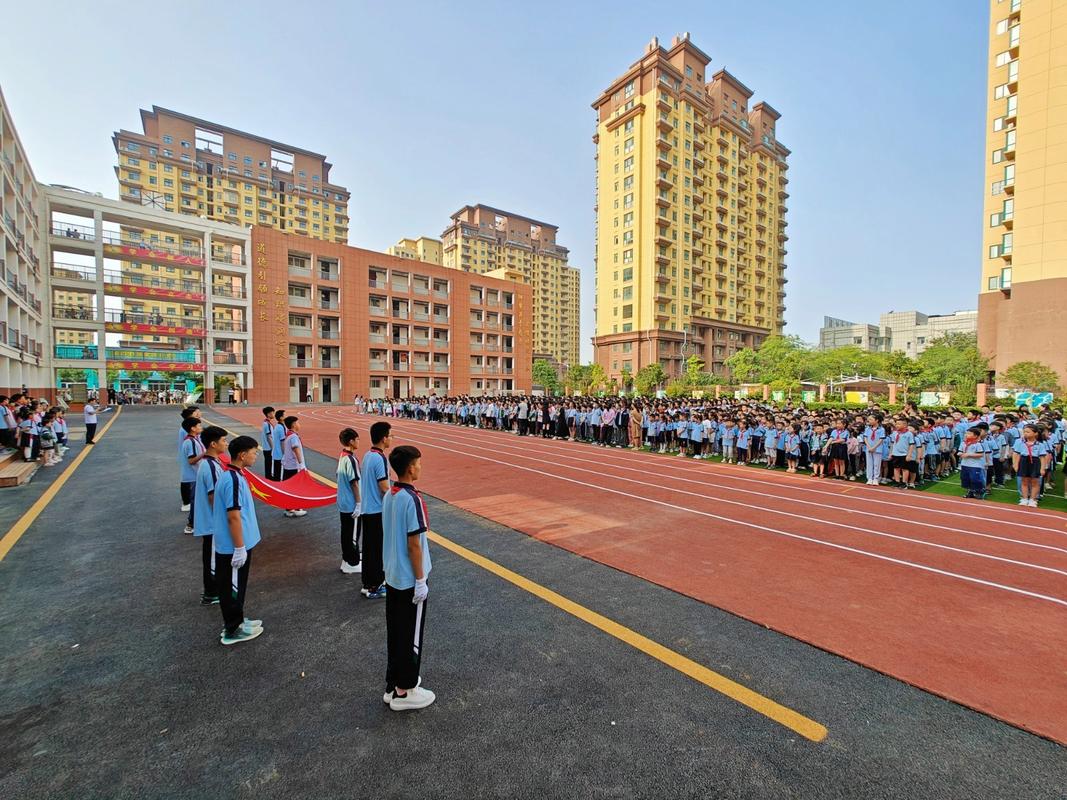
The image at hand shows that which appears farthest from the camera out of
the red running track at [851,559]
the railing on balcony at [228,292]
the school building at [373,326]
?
the school building at [373,326]

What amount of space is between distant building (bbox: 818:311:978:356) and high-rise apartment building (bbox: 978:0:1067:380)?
79550 millimetres

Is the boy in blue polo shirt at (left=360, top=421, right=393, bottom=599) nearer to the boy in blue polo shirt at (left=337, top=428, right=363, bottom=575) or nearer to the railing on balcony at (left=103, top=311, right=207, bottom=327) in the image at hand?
the boy in blue polo shirt at (left=337, top=428, right=363, bottom=575)

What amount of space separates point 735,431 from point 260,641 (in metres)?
13.7

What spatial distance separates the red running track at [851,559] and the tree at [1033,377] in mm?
28020

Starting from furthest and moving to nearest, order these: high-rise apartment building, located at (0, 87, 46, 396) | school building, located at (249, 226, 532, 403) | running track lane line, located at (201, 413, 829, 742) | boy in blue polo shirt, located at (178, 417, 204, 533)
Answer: school building, located at (249, 226, 532, 403) < high-rise apartment building, located at (0, 87, 46, 396) < boy in blue polo shirt, located at (178, 417, 204, 533) < running track lane line, located at (201, 413, 829, 742)

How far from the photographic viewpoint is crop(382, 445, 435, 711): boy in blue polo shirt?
10.3ft

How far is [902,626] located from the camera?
4.37 meters

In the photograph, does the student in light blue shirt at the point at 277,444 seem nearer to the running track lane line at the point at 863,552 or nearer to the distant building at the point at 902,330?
the running track lane line at the point at 863,552

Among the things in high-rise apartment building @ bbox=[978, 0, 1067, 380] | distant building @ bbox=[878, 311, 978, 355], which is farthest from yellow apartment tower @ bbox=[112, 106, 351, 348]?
distant building @ bbox=[878, 311, 978, 355]

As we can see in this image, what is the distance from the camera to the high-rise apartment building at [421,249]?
10862 centimetres

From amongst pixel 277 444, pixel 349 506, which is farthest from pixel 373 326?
pixel 349 506

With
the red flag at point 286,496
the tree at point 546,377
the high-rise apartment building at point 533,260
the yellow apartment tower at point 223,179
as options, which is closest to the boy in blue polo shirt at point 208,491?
the red flag at point 286,496

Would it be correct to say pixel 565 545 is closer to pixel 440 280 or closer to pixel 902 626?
pixel 902 626

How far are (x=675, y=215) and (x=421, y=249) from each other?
6683 cm
